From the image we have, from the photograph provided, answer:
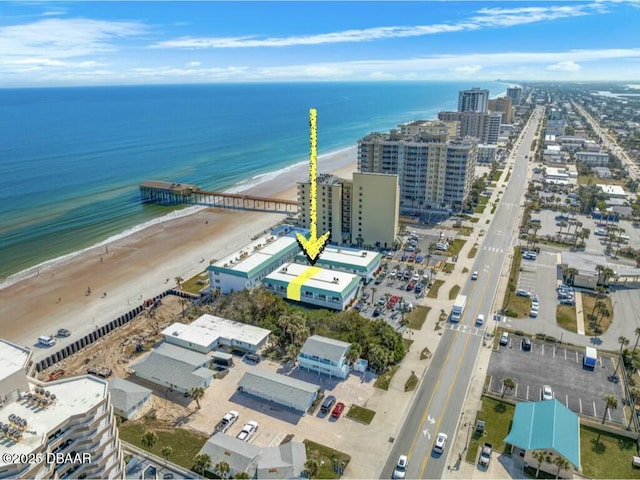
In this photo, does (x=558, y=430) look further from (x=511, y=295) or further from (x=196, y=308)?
(x=196, y=308)

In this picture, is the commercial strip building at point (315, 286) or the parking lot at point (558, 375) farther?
the commercial strip building at point (315, 286)

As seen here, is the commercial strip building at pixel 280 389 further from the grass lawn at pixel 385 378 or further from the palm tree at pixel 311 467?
the palm tree at pixel 311 467

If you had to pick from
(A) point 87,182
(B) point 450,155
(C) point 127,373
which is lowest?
(C) point 127,373

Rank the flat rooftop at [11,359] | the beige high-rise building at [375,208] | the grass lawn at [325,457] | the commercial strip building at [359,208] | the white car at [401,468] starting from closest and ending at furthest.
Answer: the flat rooftop at [11,359]
the white car at [401,468]
the grass lawn at [325,457]
the beige high-rise building at [375,208]
the commercial strip building at [359,208]

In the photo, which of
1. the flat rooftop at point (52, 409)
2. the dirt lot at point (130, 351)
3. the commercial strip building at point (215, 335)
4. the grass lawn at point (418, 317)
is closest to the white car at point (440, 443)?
the grass lawn at point (418, 317)

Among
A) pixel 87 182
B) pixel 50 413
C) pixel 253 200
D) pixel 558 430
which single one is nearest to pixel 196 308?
pixel 50 413

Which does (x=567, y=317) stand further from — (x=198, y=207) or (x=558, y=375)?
(x=198, y=207)
